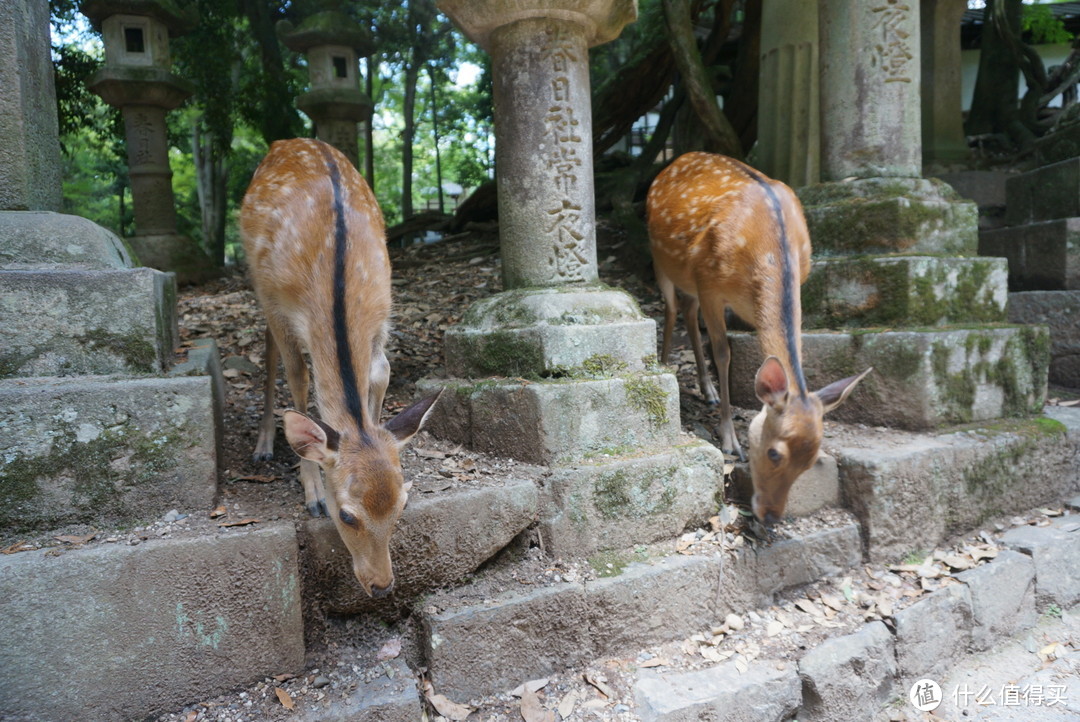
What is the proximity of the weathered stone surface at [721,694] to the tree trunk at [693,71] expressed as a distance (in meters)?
5.59

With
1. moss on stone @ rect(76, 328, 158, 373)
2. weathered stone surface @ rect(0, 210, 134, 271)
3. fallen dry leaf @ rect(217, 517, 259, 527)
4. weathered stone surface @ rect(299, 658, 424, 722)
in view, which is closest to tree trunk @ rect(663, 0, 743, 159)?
weathered stone surface @ rect(0, 210, 134, 271)

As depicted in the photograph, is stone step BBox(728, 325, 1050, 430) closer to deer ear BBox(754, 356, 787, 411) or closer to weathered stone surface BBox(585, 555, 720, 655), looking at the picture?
deer ear BBox(754, 356, 787, 411)

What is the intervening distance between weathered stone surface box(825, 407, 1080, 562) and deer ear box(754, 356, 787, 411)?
2.16ft

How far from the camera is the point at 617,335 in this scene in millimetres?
3357

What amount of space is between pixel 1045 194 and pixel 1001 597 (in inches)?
139

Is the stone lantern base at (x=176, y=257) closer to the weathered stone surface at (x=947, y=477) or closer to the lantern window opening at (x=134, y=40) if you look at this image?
the lantern window opening at (x=134, y=40)

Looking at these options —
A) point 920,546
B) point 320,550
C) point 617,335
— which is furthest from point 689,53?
point 320,550

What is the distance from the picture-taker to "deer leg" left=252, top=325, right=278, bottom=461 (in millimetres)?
3389

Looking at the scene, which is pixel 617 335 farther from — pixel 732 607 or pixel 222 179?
pixel 222 179

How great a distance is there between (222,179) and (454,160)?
808cm

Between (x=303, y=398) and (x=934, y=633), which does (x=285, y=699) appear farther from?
(x=934, y=633)

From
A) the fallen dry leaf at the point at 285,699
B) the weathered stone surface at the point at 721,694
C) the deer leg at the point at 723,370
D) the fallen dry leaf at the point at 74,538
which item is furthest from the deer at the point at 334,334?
the deer leg at the point at 723,370

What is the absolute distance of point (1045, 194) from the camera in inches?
211

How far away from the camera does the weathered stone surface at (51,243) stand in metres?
2.64
